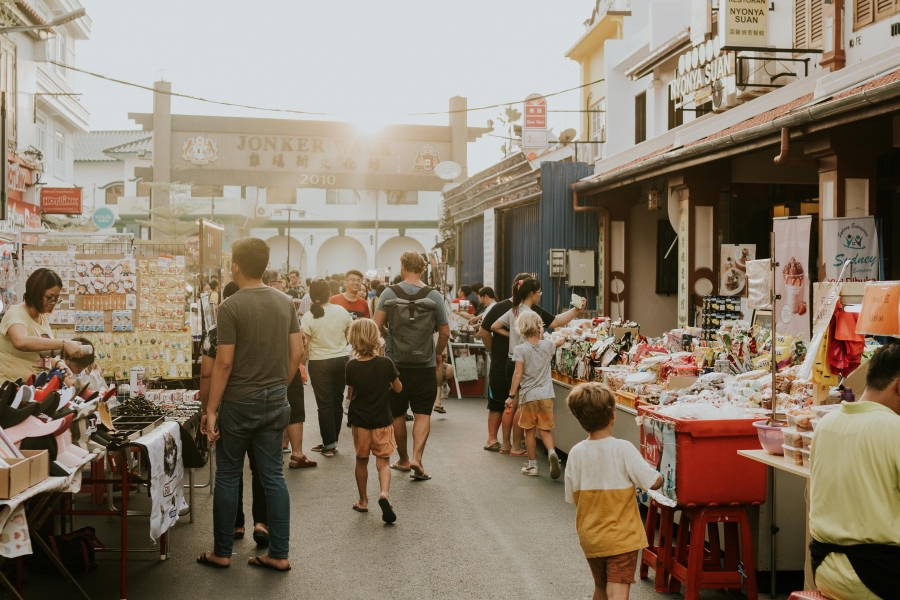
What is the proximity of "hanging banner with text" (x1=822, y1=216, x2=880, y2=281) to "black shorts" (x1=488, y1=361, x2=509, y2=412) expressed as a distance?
144 inches

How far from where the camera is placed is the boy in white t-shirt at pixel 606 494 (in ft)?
14.5

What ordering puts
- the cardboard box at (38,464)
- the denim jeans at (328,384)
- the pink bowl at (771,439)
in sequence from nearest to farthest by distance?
the cardboard box at (38,464)
the pink bowl at (771,439)
the denim jeans at (328,384)

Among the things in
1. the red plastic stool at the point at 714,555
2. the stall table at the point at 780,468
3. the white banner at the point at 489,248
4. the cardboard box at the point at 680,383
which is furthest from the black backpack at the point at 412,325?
the white banner at the point at 489,248

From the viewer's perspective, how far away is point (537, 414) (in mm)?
8961

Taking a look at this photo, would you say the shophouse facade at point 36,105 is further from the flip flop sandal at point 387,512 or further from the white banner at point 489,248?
the flip flop sandal at point 387,512

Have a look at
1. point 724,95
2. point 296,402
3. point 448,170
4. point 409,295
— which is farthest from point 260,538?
point 448,170

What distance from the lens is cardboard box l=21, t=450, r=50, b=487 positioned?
14.2 feet

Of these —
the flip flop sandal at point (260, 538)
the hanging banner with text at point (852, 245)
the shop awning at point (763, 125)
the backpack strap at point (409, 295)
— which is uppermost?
the shop awning at point (763, 125)

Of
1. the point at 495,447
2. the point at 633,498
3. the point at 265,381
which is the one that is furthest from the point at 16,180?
the point at 633,498

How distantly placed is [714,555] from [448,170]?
21755mm

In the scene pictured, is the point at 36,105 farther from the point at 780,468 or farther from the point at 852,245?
the point at 780,468

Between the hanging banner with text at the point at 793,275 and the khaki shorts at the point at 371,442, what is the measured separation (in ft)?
13.0

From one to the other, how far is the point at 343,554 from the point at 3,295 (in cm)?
580

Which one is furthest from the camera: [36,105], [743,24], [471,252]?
[36,105]
